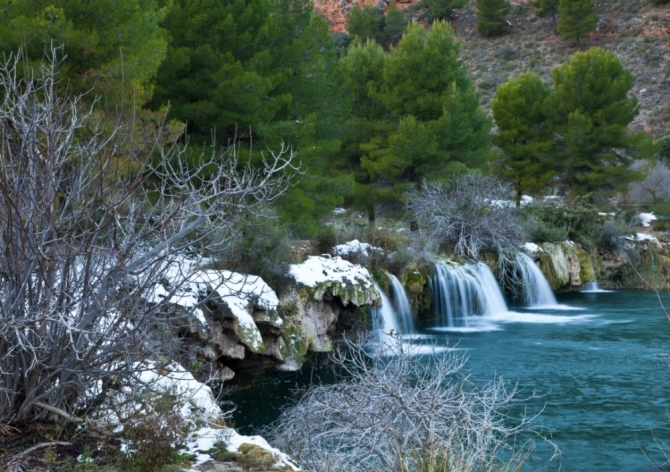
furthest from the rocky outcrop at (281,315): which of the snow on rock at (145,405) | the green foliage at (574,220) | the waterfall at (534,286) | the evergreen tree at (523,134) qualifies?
the evergreen tree at (523,134)

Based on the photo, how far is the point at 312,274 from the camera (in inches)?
587

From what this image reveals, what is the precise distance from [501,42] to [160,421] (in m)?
58.6

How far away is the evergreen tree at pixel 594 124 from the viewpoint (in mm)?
29750

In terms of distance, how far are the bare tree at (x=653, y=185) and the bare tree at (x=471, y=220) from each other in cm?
1453

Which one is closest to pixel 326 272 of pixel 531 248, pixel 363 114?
pixel 531 248

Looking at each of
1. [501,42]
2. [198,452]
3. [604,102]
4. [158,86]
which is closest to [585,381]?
[198,452]

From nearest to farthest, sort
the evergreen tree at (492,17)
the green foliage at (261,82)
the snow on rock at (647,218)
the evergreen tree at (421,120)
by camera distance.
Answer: the green foliage at (261,82) < the evergreen tree at (421,120) < the snow on rock at (647,218) < the evergreen tree at (492,17)

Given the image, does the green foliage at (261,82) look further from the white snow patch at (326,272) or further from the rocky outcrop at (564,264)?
the rocky outcrop at (564,264)

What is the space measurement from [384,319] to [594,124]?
60.3 feet

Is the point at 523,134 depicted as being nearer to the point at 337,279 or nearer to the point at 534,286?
the point at 534,286

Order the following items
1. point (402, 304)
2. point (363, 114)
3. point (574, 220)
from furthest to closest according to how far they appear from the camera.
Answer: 1. point (363, 114)
2. point (574, 220)
3. point (402, 304)

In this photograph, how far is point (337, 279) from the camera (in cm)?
1500

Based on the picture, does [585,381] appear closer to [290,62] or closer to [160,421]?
[160,421]

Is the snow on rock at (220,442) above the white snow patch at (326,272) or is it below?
below
